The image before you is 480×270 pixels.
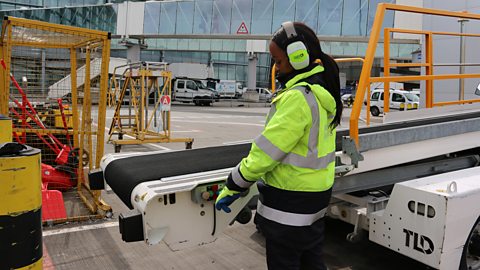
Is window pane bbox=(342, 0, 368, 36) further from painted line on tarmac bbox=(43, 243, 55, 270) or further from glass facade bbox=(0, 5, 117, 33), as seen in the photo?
painted line on tarmac bbox=(43, 243, 55, 270)

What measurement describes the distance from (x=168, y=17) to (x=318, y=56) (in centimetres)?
2738

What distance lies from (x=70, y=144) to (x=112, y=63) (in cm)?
2364

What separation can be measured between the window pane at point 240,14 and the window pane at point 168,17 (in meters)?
4.39

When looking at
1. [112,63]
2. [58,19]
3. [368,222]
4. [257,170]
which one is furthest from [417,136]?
[58,19]

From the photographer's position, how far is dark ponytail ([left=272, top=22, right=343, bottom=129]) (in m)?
2.45

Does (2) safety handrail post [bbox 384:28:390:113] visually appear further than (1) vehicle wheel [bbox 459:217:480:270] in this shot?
Yes

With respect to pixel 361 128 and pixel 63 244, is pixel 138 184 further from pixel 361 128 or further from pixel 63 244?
pixel 361 128

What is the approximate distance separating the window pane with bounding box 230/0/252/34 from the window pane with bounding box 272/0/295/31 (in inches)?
66.7

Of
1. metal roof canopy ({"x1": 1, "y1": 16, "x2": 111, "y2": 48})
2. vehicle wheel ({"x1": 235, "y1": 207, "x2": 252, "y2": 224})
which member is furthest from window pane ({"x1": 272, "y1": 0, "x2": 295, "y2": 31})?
vehicle wheel ({"x1": 235, "y1": 207, "x2": 252, "y2": 224})

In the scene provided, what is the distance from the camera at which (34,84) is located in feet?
21.7

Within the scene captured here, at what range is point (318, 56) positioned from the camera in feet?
8.30

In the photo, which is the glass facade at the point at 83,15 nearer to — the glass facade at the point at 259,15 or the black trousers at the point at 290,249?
the glass facade at the point at 259,15

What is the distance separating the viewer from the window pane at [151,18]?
28.6 meters

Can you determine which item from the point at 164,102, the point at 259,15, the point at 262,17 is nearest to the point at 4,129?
the point at 164,102
